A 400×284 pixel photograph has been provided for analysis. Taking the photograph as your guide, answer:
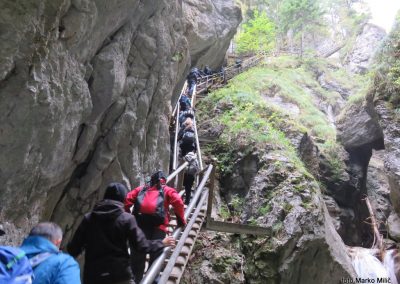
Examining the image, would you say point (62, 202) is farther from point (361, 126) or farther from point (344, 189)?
point (361, 126)

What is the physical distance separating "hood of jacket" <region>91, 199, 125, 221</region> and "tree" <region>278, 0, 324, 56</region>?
37.7m

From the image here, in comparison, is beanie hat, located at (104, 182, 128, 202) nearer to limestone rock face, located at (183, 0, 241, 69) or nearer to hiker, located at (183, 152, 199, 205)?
hiker, located at (183, 152, 199, 205)

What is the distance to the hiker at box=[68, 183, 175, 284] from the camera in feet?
12.4

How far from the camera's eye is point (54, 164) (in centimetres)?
667

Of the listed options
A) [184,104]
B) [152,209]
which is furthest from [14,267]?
[184,104]

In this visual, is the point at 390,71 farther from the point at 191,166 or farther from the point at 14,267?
the point at 14,267

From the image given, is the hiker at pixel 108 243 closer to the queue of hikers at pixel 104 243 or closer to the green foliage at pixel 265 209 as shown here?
the queue of hikers at pixel 104 243

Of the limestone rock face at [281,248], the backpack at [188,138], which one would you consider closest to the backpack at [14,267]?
the limestone rock face at [281,248]

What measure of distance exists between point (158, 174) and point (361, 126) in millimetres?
19339

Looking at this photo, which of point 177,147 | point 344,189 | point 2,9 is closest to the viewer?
point 2,9

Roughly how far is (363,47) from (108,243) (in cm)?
4578

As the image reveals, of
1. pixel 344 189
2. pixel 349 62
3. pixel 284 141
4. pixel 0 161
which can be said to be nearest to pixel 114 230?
pixel 0 161

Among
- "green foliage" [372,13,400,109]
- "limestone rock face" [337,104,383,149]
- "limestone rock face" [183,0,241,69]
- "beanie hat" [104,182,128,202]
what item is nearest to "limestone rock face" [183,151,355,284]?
"beanie hat" [104,182,128,202]

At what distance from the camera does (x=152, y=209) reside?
512cm
